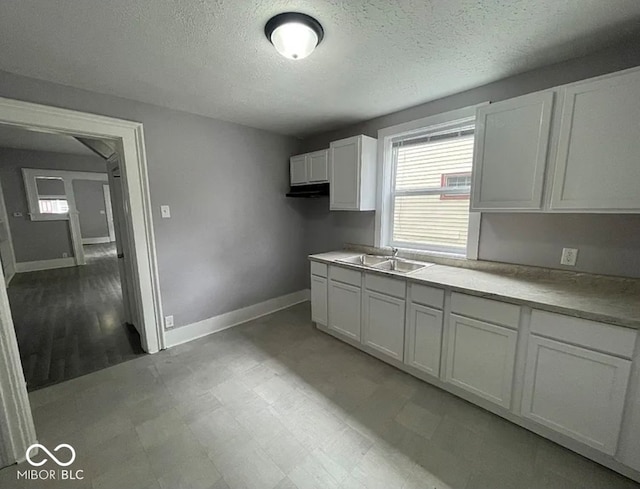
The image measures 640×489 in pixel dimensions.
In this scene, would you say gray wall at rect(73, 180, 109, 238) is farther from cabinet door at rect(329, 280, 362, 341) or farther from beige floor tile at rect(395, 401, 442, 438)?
beige floor tile at rect(395, 401, 442, 438)

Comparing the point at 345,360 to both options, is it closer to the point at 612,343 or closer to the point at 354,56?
the point at 612,343

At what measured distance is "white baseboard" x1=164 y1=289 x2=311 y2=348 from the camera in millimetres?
2827

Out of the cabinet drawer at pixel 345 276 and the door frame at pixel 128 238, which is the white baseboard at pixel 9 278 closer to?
the door frame at pixel 128 238

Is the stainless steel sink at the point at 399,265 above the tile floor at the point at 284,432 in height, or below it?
above

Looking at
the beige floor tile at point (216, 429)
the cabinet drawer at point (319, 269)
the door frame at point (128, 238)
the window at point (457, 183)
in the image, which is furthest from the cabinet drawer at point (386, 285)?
the door frame at point (128, 238)

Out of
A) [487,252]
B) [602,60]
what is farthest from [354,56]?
[487,252]

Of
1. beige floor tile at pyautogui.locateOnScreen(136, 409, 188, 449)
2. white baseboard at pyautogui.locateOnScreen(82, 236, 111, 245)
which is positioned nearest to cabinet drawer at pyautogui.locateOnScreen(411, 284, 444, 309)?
beige floor tile at pyautogui.locateOnScreen(136, 409, 188, 449)

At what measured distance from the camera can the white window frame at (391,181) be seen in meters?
2.31

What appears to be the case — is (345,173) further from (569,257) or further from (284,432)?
(284,432)

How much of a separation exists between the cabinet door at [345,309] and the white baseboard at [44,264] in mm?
6964

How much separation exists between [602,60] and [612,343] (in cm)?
178

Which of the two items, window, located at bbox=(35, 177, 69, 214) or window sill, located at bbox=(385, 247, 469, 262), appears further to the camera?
window, located at bbox=(35, 177, 69, 214)

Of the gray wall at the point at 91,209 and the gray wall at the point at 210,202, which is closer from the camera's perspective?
the gray wall at the point at 210,202

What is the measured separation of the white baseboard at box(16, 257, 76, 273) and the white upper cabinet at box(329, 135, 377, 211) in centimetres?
699
